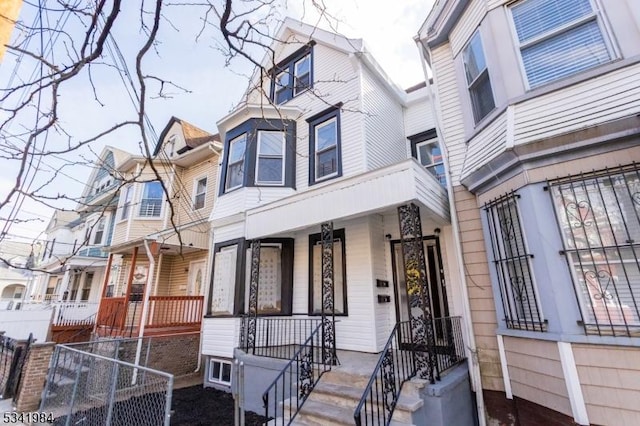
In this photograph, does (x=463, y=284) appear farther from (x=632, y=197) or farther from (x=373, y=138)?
(x=373, y=138)

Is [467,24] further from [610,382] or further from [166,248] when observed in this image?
[166,248]

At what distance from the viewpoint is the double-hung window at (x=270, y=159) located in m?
8.86

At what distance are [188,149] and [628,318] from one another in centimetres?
1464

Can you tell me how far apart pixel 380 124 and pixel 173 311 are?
27.7 feet

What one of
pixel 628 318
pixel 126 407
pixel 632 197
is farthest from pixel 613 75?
pixel 126 407

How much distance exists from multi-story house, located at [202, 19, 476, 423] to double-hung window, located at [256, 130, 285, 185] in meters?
0.03

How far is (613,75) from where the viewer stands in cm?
405

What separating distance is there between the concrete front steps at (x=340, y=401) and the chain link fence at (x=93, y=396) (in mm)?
2114

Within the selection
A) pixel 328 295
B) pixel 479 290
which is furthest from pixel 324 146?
pixel 479 290

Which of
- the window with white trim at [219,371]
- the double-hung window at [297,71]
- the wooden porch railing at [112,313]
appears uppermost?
the double-hung window at [297,71]

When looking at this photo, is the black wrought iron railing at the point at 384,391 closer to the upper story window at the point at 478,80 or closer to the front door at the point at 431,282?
the front door at the point at 431,282

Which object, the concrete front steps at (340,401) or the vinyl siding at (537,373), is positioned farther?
the concrete front steps at (340,401)

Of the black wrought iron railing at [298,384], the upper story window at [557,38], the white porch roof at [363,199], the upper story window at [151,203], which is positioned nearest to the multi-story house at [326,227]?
the white porch roof at [363,199]

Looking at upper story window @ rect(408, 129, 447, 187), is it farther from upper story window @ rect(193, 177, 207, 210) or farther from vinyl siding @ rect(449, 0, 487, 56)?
upper story window @ rect(193, 177, 207, 210)
